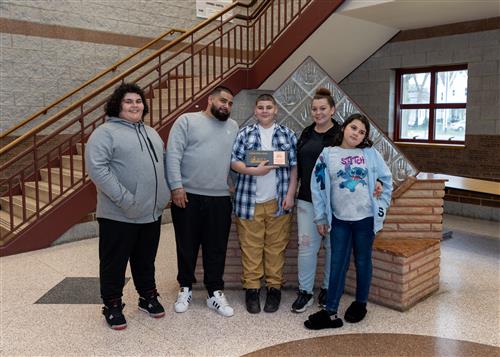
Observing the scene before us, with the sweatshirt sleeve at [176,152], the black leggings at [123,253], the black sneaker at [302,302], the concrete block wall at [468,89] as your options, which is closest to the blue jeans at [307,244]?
the black sneaker at [302,302]

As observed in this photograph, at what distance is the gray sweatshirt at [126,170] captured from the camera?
2.42 m

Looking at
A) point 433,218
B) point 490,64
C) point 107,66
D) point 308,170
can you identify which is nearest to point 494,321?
point 433,218

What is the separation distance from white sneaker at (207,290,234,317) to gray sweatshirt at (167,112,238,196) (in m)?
0.67

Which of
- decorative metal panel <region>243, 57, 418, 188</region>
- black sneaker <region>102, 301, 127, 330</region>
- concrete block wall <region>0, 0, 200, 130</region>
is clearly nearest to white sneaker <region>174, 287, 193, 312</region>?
black sneaker <region>102, 301, 127, 330</region>

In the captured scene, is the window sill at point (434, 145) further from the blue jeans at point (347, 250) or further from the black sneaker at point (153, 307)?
the black sneaker at point (153, 307)

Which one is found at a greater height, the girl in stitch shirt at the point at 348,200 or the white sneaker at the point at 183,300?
the girl in stitch shirt at the point at 348,200

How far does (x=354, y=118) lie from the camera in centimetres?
254

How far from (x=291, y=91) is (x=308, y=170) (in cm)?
73

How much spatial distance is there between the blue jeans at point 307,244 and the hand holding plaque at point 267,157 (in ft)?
1.03

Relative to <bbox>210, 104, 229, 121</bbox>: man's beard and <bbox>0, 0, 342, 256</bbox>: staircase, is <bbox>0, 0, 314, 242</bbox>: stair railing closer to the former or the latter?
<bbox>0, 0, 342, 256</bbox>: staircase

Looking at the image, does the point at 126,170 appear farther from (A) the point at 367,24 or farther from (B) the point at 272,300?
(A) the point at 367,24

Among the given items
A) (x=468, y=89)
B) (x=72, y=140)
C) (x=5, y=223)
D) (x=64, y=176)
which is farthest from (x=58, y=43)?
(x=468, y=89)

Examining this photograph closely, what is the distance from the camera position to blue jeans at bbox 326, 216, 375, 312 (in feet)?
8.43

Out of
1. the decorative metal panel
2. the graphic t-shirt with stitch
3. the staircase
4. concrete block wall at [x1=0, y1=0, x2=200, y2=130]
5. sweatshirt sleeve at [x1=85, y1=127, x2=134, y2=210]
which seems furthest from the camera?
concrete block wall at [x1=0, y1=0, x2=200, y2=130]
